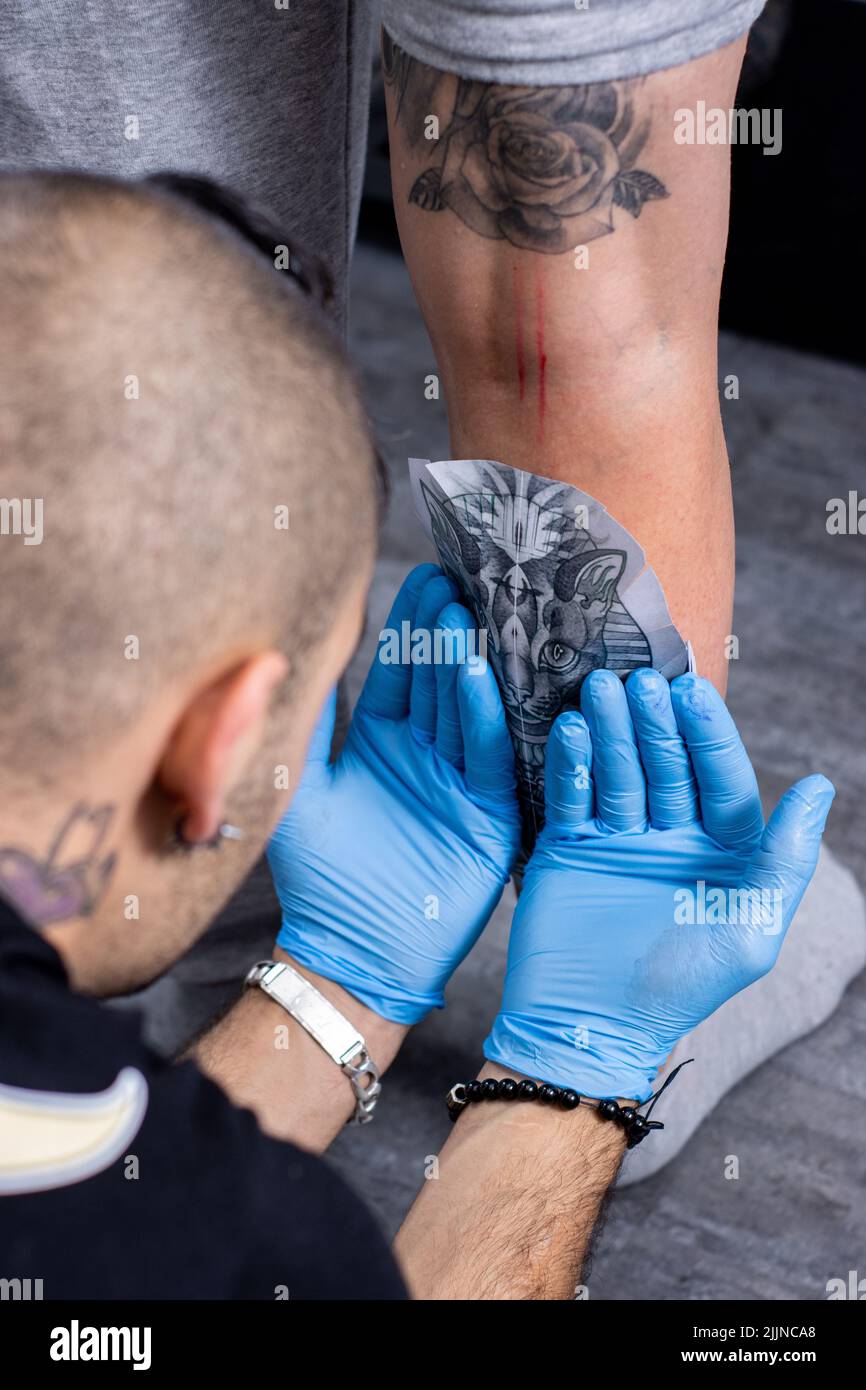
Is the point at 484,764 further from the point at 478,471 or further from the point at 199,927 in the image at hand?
the point at 199,927

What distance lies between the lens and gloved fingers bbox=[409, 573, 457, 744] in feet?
3.99

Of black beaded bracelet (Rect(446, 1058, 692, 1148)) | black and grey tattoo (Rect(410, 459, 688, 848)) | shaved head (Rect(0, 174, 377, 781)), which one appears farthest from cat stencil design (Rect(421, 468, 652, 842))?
shaved head (Rect(0, 174, 377, 781))

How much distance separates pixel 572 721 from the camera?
1104mm

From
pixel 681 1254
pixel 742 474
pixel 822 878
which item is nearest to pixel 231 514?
pixel 681 1254

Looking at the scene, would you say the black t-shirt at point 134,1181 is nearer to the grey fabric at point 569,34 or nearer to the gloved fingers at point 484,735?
the gloved fingers at point 484,735

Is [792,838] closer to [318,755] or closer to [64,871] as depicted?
[318,755]

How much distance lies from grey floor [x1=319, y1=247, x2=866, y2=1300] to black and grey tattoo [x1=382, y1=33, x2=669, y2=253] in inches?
7.1

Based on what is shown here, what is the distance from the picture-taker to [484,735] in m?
1.18

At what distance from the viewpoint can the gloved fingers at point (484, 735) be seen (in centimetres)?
116

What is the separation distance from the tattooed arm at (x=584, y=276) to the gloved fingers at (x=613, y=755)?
9 centimetres

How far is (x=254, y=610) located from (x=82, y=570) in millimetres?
97

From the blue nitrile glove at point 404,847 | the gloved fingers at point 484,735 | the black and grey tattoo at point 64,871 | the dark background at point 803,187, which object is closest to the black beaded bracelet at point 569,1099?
the blue nitrile glove at point 404,847

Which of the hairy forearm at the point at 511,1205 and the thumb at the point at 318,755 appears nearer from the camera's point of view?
the hairy forearm at the point at 511,1205

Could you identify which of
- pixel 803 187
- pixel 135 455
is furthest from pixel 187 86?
pixel 803 187
